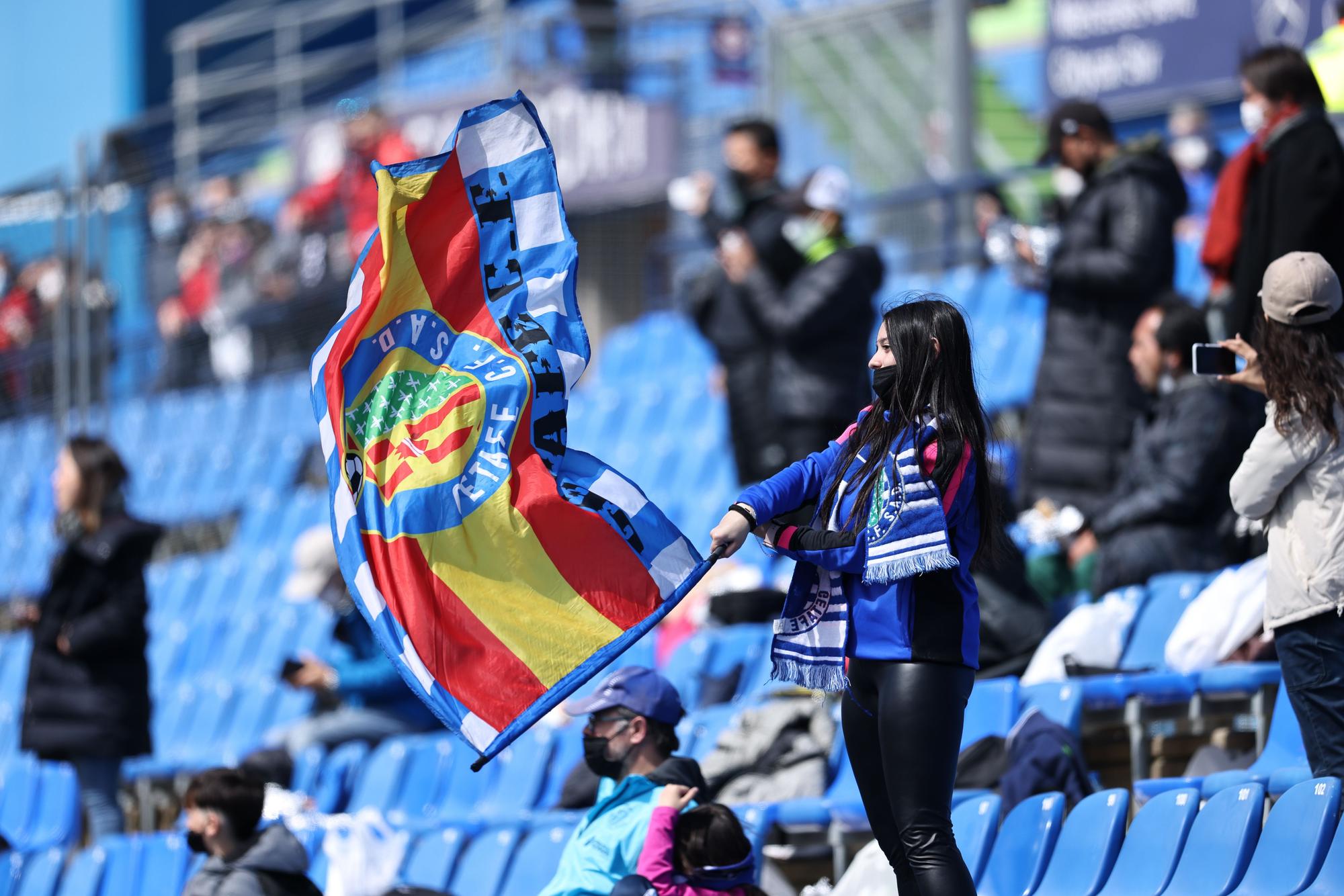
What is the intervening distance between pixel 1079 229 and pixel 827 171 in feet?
3.72

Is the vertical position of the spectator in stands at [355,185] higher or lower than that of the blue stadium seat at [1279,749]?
higher

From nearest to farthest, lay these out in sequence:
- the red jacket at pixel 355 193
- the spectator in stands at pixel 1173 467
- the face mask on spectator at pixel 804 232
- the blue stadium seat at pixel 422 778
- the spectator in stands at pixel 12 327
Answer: the spectator in stands at pixel 1173 467
the blue stadium seat at pixel 422 778
the face mask on spectator at pixel 804 232
the red jacket at pixel 355 193
the spectator in stands at pixel 12 327

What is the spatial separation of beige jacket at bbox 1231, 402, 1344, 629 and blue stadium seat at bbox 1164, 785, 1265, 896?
0.40 meters

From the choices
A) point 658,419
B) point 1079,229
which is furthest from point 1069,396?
point 658,419

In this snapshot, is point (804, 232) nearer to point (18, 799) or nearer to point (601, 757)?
point (601, 757)

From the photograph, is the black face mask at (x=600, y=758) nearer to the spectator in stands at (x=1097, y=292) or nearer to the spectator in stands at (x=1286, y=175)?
the spectator in stands at (x=1286, y=175)

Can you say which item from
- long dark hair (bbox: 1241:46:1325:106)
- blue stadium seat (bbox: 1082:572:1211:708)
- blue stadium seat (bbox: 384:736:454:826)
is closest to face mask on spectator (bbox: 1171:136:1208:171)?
blue stadium seat (bbox: 1082:572:1211:708)

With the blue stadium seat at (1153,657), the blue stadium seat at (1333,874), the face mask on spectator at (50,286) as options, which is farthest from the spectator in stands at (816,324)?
the face mask on spectator at (50,286)

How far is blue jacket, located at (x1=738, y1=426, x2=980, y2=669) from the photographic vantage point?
3.69 metres

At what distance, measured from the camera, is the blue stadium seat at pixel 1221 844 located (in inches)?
169

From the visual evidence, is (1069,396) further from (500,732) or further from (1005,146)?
(1005,146)

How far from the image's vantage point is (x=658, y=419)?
37.7 ft

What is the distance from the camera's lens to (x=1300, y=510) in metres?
4.24

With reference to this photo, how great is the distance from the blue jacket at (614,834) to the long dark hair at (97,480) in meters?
2.62
